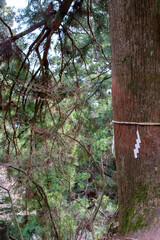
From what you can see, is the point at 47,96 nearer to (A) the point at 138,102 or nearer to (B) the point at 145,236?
(A) the point at 138,102

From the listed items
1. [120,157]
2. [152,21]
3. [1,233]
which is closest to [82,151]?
[1,233]

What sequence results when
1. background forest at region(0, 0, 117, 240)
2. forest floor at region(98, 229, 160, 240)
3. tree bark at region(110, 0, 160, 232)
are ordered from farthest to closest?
background forest at region(0, 0, 117, 240) < tree bark at region(110, 0, 160, 232) < forest floor at region(98, 229, 160, 240)

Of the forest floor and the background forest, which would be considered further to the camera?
the background forest

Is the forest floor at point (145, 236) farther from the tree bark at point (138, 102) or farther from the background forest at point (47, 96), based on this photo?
the background forest at point (47, 96)

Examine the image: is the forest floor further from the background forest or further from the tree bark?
the background forest

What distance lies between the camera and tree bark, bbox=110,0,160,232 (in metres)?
0.98

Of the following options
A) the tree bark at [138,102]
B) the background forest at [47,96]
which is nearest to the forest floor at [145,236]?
the tree bark at [138,102]

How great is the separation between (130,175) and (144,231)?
216 mm

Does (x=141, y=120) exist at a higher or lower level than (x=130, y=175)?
higher

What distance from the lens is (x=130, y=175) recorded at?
3.35ft

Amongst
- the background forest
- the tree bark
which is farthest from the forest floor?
the background forest

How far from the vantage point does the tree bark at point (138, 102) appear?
0.98 metres

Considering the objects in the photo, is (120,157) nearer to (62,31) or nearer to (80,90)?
(80,90)

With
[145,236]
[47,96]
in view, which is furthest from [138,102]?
[47,96]
